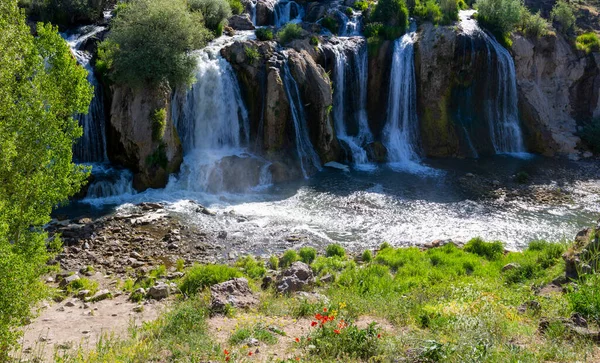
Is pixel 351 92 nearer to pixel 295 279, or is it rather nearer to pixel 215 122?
pixel 215 122

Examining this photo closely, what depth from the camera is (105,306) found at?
11.4m

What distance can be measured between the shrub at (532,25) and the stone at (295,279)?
26.6m

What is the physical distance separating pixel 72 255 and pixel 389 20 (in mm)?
23389

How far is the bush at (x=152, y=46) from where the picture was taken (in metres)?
20.4

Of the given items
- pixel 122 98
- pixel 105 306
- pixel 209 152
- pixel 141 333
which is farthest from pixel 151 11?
pixel 141 333

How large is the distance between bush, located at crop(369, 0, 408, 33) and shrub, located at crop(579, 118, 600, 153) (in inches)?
490

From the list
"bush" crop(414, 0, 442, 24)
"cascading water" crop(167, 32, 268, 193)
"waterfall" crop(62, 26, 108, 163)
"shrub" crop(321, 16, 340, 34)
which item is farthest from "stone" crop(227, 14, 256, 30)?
"bush" crop(414, 0, 442, 24)

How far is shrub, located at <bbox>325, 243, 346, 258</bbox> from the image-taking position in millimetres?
15242

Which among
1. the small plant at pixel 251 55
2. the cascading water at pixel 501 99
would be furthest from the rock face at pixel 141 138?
the cascading water at pixel 501 99

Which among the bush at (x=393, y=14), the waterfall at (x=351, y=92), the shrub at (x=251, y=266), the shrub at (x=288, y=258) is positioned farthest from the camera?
the bush at (x=393, y=14)

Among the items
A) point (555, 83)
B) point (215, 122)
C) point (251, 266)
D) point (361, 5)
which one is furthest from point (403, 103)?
point (251, 266)

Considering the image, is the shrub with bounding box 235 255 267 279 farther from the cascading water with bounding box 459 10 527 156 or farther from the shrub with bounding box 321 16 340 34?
the shrub with bounding box 321 16 340 34

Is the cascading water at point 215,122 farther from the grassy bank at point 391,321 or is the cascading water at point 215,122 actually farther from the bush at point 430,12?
the bush at point 430,12

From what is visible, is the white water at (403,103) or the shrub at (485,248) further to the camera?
the white water at (403,103)
